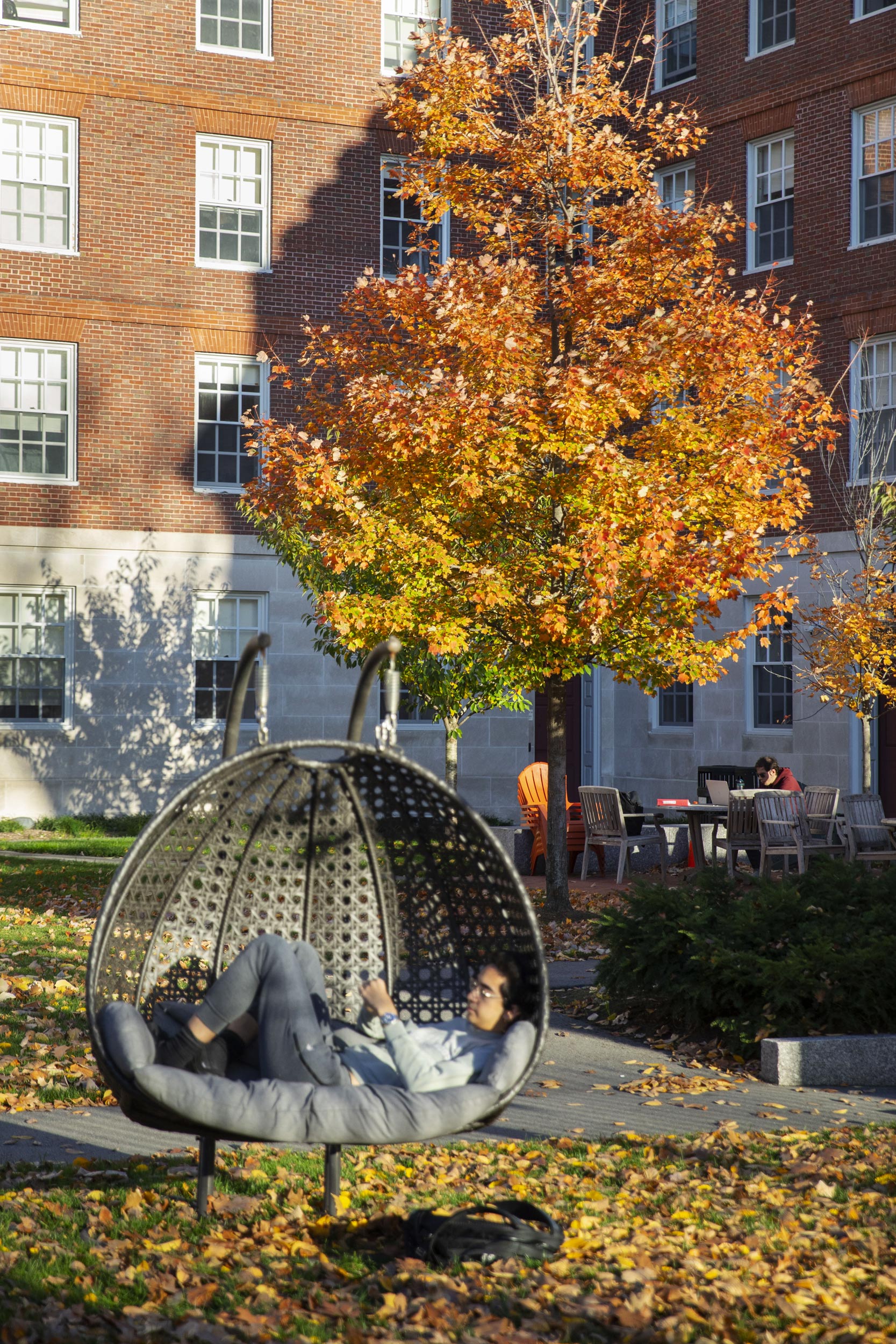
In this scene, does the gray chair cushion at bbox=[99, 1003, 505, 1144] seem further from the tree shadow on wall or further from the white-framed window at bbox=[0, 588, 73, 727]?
the white-framed window at bbox=[0, 588, 73, 727]

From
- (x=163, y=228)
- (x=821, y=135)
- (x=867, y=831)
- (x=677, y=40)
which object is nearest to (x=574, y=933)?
(x=867, y=831)

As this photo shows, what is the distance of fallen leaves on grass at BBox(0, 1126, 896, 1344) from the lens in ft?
14.1

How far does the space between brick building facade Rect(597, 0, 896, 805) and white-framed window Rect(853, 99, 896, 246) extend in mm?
19

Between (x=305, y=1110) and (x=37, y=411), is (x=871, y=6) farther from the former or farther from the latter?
(x=305, y=1110)

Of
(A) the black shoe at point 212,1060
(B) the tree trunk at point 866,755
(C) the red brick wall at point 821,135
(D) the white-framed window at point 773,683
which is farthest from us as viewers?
(D) the white-framed window at point 773,683

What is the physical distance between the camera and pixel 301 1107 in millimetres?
4777

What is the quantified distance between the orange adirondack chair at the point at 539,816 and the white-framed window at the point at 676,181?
35.7ft

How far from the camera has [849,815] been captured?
1517 centimetres

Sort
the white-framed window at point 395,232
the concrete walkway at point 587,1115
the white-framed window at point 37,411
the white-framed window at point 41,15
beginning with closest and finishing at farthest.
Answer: the concrete walkway at point 587,1115, the white-framed window at point 41,15, the white-framed window at point 37,411, the white-framed window at point 395,232

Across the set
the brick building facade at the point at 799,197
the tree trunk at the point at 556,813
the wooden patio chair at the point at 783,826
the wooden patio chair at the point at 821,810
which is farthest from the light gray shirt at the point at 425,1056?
the brick building facade at the point at 799,197

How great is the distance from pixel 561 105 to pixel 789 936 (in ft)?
26.3

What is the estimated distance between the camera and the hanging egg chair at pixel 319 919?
480 cm

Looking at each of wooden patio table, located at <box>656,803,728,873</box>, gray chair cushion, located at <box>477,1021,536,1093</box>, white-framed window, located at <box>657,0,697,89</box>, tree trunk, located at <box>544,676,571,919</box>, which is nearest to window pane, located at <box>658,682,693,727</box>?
wooden patio table, located at <box>656,803,728,873</box>

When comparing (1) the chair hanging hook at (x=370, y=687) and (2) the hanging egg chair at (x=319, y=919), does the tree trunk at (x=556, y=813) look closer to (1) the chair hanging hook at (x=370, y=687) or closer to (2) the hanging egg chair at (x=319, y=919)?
(2) the hanging egg chair at (x=319, y=919)
